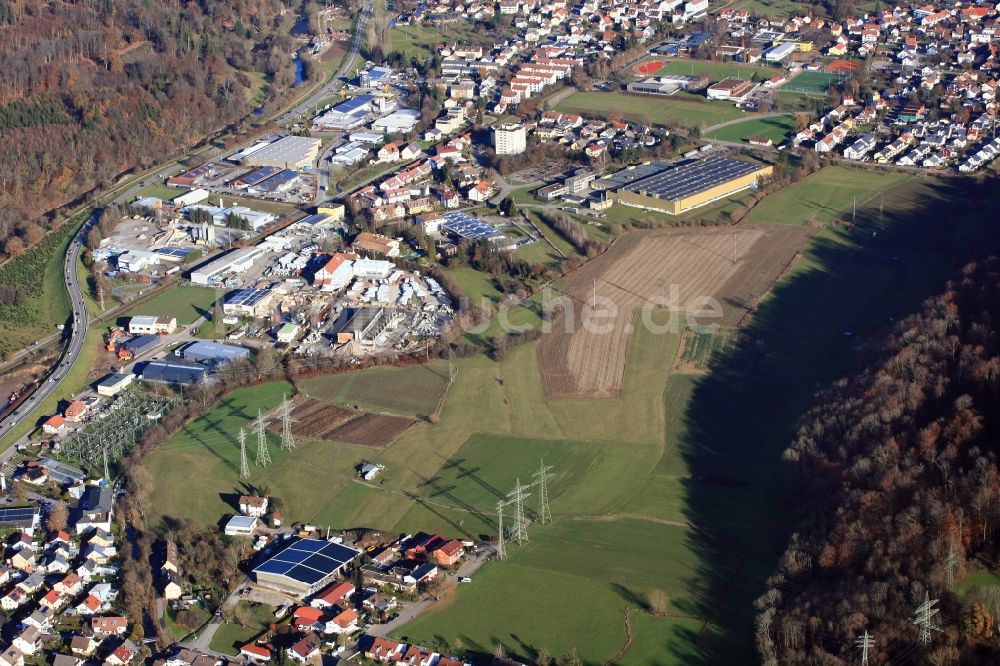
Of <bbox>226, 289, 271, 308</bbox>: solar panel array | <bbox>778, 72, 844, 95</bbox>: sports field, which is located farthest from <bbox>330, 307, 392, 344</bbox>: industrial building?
<bbox>778, 72, 844, 95</bbox>: sports field

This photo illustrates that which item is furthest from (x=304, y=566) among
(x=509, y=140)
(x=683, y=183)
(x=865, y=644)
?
(x=509, y=140)

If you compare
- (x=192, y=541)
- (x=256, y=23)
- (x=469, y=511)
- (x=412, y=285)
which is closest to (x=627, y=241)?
(x=412, y=285)

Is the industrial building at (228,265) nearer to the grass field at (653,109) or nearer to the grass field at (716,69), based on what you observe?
the grass field at (653,109)

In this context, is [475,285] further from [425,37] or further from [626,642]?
[425,37]

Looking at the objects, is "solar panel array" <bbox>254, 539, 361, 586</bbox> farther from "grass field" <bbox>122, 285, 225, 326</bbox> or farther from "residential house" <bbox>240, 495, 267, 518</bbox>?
"grass field" <bbox>122, 285, 225, 326</bbox>

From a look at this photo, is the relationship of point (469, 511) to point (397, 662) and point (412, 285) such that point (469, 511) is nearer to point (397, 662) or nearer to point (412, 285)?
point (397, 662)

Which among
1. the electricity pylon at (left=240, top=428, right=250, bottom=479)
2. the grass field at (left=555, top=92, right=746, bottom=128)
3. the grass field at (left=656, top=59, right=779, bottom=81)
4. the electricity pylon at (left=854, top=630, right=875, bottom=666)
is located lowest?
the electricity pylon at (left=240, top=428, right=250, bottom=479)
